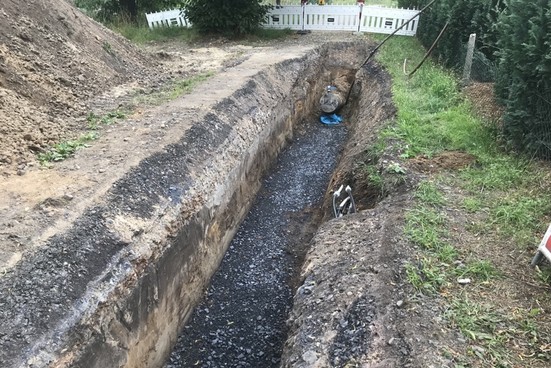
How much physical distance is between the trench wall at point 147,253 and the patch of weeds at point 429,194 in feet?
10.3

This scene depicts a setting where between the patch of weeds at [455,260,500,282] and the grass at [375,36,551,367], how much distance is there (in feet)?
0.03

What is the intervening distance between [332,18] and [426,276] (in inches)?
564

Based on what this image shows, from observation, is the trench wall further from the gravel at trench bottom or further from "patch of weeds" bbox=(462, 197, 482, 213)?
"patch of weeds" bbox=(462, 197, 482, 213)

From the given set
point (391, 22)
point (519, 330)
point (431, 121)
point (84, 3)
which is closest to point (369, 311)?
point (519, 330)

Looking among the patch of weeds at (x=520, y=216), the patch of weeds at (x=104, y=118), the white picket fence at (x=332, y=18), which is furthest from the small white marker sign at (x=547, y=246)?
the white picket fence at (x=332, y=18)

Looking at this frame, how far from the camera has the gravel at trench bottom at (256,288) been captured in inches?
227

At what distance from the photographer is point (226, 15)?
15.8 meters

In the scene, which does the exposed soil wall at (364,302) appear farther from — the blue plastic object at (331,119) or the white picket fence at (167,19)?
the white picket fence at (167,19)

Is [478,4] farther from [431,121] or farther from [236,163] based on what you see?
[236,163]

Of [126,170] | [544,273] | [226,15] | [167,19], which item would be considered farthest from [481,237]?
[167,19]

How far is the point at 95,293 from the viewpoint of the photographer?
443cm

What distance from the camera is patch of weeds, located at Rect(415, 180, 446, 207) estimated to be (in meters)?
6.11

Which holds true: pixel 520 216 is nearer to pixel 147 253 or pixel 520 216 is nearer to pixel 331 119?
pixel 147 253

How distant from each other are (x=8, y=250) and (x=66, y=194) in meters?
1.09
